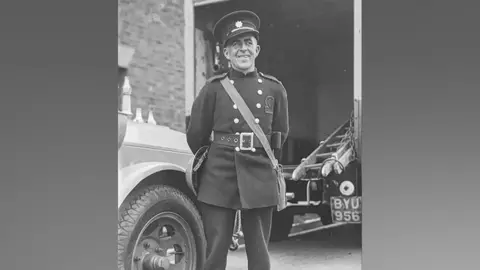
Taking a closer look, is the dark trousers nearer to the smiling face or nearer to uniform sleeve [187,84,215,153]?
uniform sleeve [187,84,215,153]

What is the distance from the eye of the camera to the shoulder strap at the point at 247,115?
1.93 metres

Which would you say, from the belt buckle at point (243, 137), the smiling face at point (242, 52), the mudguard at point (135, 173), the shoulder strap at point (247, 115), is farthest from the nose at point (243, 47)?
the mudguard at point (135, 173)

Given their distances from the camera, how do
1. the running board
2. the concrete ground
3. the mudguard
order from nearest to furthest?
the concrete ground
the mudguard
the running board

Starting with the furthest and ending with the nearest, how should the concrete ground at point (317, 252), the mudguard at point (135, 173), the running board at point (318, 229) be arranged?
the running board at point (318, 229) < the mudguard at point (135, 173) < the concrete ground at point (317, 252)

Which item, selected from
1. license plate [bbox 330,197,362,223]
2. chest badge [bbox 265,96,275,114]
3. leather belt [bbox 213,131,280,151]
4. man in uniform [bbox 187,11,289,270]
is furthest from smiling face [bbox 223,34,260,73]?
license plate [bbox 330,197,362,223]

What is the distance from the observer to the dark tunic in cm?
192

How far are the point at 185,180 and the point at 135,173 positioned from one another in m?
0.18

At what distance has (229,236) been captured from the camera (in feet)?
6.37

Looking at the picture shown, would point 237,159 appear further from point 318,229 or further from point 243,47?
point 318,229

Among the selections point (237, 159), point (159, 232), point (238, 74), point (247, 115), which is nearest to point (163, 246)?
point (159, 232)

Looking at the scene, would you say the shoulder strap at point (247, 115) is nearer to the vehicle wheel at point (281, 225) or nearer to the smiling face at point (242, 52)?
the smiling face at point (242, 52)
